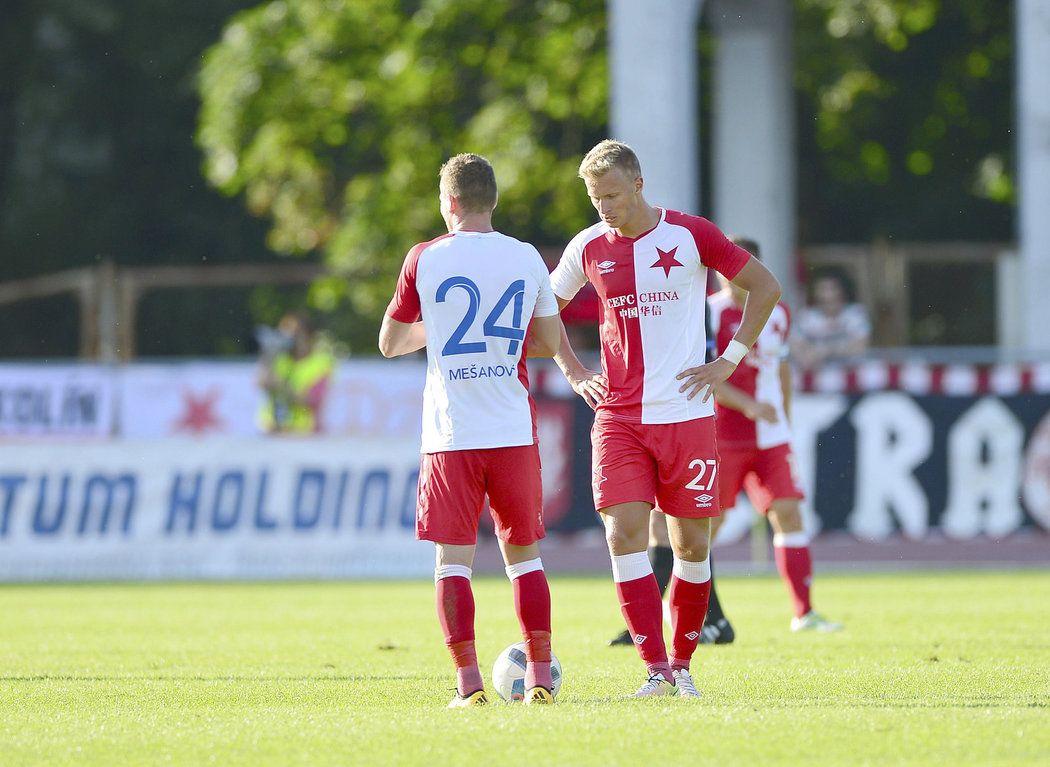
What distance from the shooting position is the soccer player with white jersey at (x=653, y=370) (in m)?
7.86

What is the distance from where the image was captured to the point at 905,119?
28859mm

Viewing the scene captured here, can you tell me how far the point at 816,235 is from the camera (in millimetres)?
29906

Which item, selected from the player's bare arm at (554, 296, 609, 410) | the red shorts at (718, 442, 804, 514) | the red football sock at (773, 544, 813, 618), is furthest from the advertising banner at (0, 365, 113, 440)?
the player's bare arm at (554, 296, 609, 410)

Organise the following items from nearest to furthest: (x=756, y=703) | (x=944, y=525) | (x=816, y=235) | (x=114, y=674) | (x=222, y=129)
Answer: (x=756, y=703)
(x=114, y=674)
(x=944, y=525)
(x=222, y=129)
(x=816, y=235)

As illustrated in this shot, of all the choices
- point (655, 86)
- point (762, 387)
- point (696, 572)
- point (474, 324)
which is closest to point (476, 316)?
point (474, 324)

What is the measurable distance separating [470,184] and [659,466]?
1.39 m

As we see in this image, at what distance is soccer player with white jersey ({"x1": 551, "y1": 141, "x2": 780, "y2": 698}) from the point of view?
7.86m

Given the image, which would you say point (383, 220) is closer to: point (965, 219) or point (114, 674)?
point (965, 219)

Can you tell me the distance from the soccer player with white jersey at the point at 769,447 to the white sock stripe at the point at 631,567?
132 inches

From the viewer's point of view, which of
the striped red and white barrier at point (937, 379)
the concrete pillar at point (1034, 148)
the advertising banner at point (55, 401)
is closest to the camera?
the striped red and white barrier at point (937, 379)

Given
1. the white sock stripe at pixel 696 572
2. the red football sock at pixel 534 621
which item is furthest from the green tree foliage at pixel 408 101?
the red football sock at pixel 534 621

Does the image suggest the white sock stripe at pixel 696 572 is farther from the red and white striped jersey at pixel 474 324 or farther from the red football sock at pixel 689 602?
the red and white striped jersey at pixel 474 324

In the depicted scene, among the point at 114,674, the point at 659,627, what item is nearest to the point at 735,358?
the point at 659,627

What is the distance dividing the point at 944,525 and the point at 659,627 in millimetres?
10174
